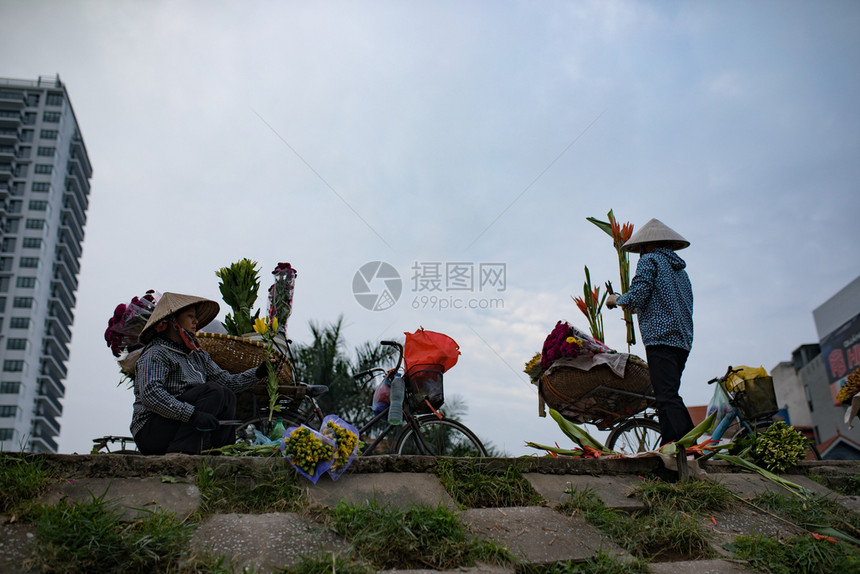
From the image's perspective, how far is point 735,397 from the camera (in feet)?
17.5

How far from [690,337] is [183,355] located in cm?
318

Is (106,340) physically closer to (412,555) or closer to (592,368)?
(412,555)

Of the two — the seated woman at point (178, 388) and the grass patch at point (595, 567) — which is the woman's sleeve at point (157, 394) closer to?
the seated woman at point (178, 388)

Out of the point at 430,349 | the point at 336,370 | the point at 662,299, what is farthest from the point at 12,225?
the point at 662,299

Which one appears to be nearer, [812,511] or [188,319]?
[812,511]

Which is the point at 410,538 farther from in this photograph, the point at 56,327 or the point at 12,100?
the point at 12,100

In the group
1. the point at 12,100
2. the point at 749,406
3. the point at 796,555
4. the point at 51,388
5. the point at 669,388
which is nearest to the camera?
the point at 796,555

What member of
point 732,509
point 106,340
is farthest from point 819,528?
point 106,340

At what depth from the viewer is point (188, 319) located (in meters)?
3.62

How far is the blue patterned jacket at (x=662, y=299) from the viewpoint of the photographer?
4094 mm

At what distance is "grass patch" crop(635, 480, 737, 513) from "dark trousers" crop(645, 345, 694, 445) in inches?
27.5

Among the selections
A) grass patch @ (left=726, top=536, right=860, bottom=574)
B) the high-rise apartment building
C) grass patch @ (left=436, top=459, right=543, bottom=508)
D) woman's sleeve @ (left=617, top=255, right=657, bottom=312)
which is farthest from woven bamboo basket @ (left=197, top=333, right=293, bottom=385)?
the high-rise apartment building

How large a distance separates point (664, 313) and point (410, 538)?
2583 mm

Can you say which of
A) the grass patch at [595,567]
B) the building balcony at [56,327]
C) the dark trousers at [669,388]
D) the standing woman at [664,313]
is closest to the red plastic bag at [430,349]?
the standing woman at [664,313]
